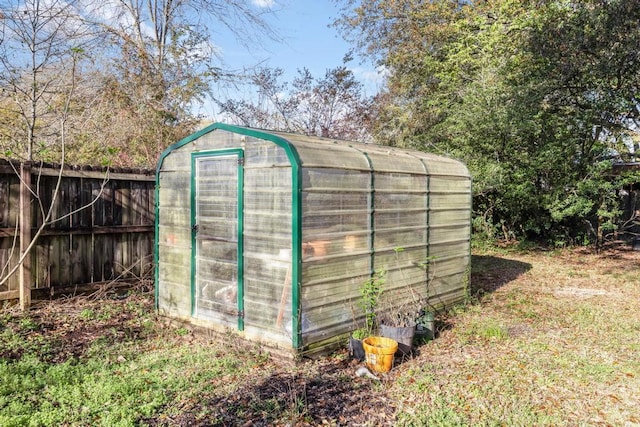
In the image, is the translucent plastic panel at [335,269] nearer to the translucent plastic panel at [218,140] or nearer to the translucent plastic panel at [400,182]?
the translucent plastic panel at [400,182]

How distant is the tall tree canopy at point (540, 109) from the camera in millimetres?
10516

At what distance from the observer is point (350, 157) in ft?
17.1

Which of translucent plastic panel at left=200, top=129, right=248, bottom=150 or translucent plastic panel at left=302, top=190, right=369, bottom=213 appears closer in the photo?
translucent plastic panel at left=302, top=190, right=369, bottom=213

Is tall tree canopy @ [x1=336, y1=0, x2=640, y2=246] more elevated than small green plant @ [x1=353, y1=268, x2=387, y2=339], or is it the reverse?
tall tree canopy @ [x1=336, y1=0, x2=640, y2=246]

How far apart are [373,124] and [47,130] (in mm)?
10805

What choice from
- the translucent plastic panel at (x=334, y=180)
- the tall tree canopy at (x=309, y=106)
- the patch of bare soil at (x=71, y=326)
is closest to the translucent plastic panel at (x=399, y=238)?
the translucent plastic panel at (x=334, y=180)

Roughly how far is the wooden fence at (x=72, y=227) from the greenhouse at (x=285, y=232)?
3.57 ft

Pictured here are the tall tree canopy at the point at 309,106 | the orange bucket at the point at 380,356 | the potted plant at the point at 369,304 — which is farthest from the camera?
the tall tree canopy at the point at 309,106

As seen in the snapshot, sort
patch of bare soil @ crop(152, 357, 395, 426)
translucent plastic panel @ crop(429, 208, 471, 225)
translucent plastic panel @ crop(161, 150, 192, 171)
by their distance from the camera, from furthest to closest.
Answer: translucent plastic panel @ crop(429, 208, 471, 225)
translucent plastic panel @ crop(161, 150, 192, 171)
patch of bare soil @ crop(152, 357, 395, 426)

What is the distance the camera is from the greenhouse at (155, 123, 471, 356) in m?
4.59

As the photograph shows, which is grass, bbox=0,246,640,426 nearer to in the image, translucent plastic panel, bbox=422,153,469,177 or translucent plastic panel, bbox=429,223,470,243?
translucent plastic panel, bbox=429,223,470,243

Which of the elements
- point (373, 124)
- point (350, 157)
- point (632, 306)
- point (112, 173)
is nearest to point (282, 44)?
point (373, 124)

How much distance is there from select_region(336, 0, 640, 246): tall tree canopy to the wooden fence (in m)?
8.19

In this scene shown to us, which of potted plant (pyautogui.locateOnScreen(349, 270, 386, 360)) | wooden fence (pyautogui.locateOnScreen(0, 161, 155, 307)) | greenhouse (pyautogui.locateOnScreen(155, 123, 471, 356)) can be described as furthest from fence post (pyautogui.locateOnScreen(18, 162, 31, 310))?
potted plant (pyautogui.locateOnScreen(349, 270, 386, 360))
